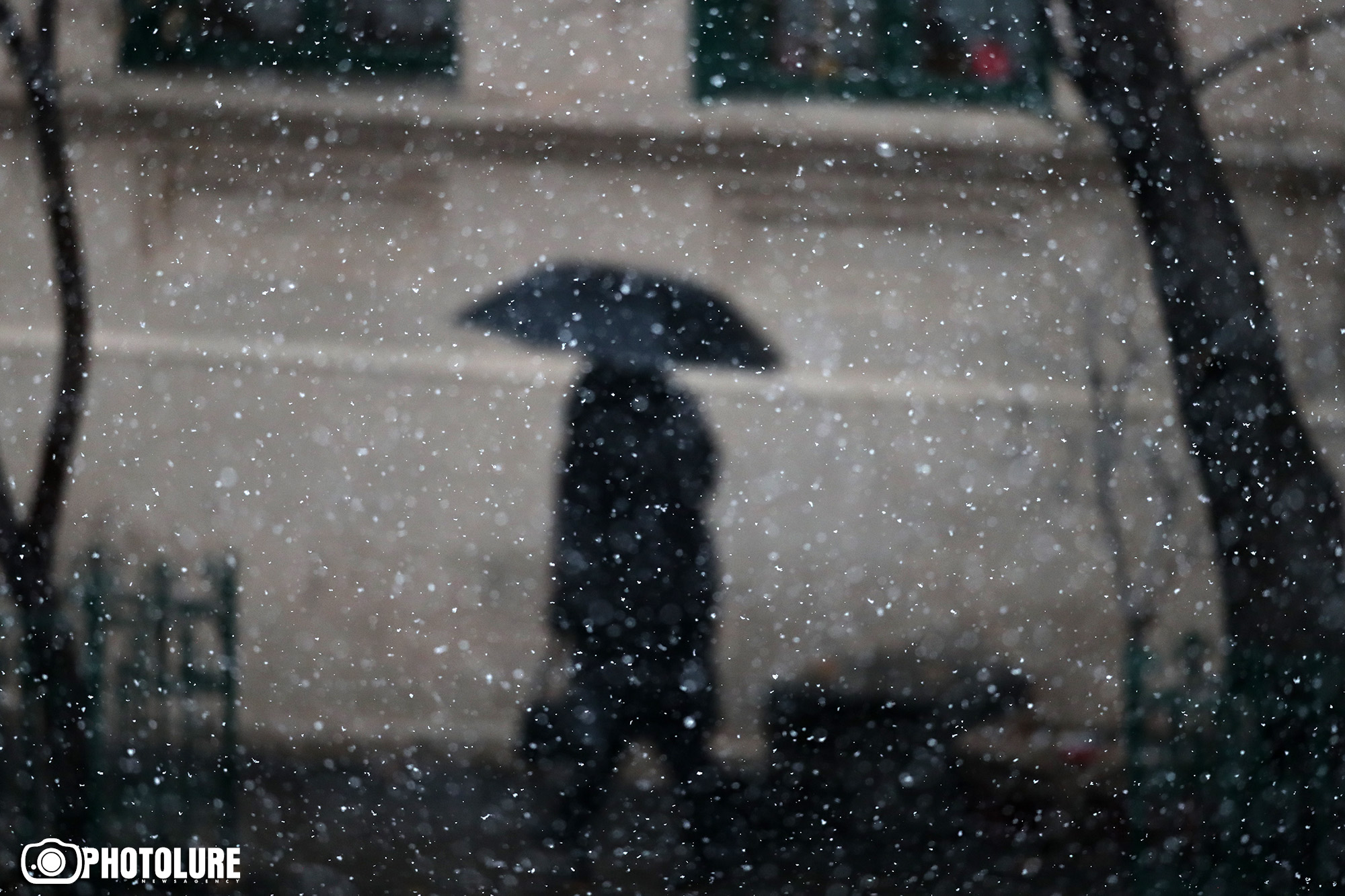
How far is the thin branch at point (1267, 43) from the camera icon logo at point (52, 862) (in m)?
0.48

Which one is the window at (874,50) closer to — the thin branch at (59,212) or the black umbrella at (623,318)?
the black umbrella at (623,318)

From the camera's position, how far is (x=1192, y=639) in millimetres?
382

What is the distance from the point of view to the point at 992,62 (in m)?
0.36

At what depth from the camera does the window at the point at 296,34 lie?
36cm

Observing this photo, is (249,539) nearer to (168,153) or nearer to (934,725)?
(168,153)

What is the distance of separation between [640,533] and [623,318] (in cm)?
7

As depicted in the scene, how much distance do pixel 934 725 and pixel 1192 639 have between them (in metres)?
0.10

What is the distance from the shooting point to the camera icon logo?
16.5 inches

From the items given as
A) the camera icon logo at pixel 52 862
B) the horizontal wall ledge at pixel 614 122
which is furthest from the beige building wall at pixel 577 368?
the camera icon logo at pixel 52 862

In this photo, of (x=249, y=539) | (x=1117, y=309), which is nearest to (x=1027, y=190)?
(x=1117, y=309)

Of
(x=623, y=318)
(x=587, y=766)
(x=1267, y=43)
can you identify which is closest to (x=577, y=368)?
(x=623, y=318)

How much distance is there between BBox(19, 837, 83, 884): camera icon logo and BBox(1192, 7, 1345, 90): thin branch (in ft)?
1.59

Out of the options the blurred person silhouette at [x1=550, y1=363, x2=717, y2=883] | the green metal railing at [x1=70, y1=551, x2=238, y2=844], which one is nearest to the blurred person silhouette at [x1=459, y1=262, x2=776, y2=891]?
the blurred person silhouette at [x1=550, y1=363, x2=717, y2=883]

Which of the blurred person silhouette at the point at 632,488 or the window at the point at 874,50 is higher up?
the window at the point at 874,50
